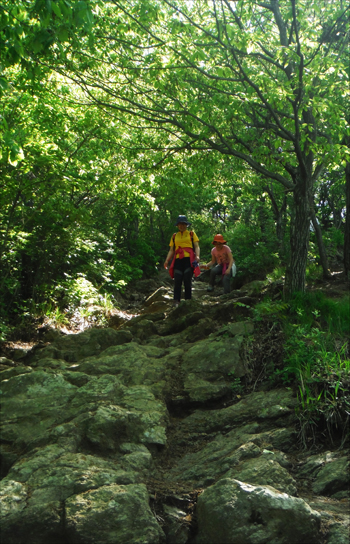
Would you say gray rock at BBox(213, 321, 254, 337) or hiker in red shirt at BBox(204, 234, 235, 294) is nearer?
gray rock at BBox(213, 321, 254, 337)

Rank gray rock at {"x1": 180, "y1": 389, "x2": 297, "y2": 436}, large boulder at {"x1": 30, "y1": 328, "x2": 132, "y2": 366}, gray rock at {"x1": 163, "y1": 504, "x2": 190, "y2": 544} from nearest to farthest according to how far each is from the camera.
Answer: gray rock at {"x1": 163, "y1": 504, "x2": 190, "y2": 544}
gray rock at {"x1": 180, "y1": 389, "x2": 297, "y2": 436}
large boulder at {"x1": 30, "y1": 328, "x2": 132, "y2": 366}

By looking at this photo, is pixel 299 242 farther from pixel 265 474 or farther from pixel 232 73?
pixel 265 474

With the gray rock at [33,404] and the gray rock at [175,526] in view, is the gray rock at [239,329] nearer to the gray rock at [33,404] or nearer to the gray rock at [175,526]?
the gray rock at [33,404]

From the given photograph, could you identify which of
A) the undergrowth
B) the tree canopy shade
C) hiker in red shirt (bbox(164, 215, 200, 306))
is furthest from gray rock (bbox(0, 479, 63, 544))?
hiker in red shirt (bbox(164, 215, 200, 306))

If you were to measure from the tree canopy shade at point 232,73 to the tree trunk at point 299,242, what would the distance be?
0.06ft

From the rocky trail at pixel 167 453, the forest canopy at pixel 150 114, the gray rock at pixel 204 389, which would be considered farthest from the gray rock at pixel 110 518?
the forest canopy at pixel 150 114

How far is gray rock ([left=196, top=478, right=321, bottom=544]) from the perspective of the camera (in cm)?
262

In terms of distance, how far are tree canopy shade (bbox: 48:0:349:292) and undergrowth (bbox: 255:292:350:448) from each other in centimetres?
153

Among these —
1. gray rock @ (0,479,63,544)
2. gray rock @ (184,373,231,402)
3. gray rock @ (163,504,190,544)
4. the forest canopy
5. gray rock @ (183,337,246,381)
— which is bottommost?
gray rock @ (163,504,190,544)

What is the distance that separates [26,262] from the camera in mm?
10250

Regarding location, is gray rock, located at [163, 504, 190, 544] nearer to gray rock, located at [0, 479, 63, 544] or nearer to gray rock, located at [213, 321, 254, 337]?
gray rock, located at [0, 479, 63, 544]

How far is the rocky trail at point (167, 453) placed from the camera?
8.97ft

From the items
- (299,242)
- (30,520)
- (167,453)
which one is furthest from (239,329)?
(30,520)

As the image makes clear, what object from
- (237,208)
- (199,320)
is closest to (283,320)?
(199,320)
